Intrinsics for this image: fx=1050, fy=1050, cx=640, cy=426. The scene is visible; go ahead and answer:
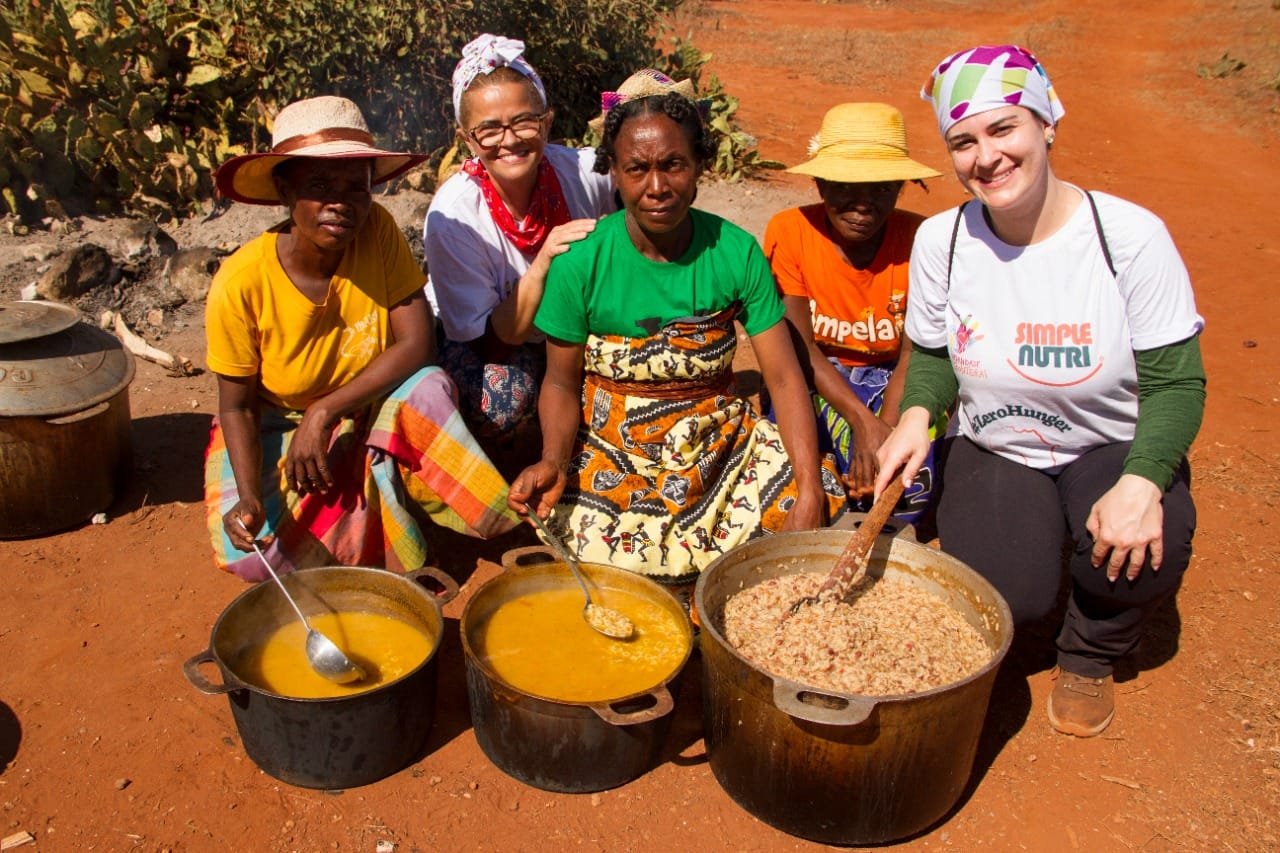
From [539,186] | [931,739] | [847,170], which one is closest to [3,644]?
[539,186]

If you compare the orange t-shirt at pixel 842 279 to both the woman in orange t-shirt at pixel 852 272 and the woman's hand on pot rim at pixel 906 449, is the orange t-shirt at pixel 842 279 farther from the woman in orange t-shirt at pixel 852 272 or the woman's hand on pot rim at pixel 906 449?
the woman's hand on pot rim at pixel 906 449

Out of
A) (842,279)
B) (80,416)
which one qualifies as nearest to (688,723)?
A: (842,279)

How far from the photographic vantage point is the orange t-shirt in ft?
11.6

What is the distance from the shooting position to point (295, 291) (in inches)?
122

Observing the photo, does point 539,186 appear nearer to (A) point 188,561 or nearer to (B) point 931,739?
(A) point 188,561

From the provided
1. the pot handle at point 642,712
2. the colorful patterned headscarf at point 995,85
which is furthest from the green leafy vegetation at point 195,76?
the pot handle at point 642,712

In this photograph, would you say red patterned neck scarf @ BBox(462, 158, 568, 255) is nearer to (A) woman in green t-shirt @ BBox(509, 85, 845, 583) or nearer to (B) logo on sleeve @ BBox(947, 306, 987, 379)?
(A) woman in green t-shirt @ BBox(509, 85, 845, 583)

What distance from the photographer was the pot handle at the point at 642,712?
2334mm

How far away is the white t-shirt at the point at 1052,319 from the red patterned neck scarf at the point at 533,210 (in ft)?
4.24

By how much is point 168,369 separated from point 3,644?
1.97 metres

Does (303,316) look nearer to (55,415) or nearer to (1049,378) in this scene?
(55,415)

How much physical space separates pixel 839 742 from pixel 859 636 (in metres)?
0.38

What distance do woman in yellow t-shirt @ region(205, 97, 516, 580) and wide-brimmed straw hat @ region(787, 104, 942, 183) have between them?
4.36ft

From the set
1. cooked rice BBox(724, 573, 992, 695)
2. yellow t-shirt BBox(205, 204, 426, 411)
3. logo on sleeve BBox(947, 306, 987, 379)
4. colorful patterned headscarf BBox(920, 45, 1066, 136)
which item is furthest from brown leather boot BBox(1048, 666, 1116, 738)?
yellow t-shirt BBox(205, 204, 426, 411)
